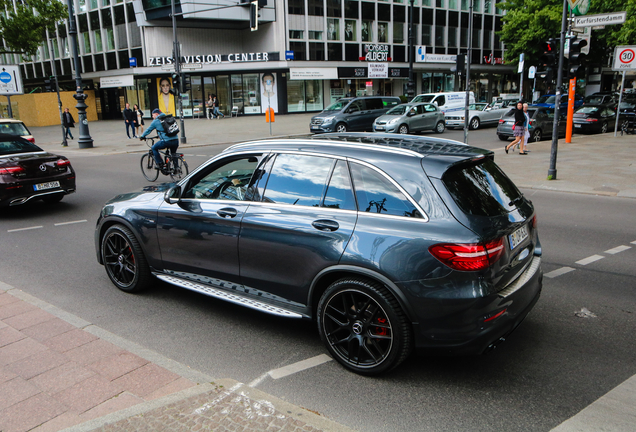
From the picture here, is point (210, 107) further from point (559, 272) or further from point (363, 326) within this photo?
point (363, 326)

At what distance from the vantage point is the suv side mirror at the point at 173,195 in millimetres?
5004

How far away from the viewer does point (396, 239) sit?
11.7 ft

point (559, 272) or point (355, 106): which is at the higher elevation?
point (355, 106)

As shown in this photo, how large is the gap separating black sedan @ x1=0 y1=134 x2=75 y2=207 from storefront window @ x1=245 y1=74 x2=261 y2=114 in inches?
1289

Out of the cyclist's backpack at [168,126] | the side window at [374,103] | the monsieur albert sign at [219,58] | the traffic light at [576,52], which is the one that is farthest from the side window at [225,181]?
the monsieur albert sign at [219,58]

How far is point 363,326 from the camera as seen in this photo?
12.4 ft

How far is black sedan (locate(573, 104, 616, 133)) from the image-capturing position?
84.5 feet

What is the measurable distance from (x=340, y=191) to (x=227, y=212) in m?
1.11

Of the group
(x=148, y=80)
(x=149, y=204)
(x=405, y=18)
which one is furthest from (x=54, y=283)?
(x=405, y=18)

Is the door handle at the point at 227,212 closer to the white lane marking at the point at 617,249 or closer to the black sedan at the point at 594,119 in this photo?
the white lane marking at the point at 617,249

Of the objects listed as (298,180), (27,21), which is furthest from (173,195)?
(27,21)

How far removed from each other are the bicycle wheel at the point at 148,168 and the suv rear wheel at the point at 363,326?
1083cm

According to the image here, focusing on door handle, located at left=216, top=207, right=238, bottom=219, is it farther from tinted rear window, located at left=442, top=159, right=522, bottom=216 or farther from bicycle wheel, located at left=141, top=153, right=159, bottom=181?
bicycle wheel, located at left=141, top=153, right=159, bottom=181

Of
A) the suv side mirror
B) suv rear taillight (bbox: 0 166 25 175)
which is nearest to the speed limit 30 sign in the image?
the suv side mirror
